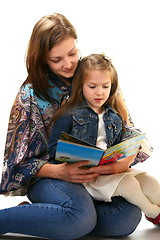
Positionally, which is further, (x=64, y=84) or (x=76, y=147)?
(x=64, y=84)

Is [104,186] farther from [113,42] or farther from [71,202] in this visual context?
[113,42]

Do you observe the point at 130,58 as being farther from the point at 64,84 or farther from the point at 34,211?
the point at 34,211

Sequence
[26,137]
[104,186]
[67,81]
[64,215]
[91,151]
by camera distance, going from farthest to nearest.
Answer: [67,81], [26,137], [104,186], [64,215], [91,151]

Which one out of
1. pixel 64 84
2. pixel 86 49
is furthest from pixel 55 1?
pixel 64 84

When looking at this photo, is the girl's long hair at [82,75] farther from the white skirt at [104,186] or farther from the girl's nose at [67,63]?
the white skirt at [104,186]

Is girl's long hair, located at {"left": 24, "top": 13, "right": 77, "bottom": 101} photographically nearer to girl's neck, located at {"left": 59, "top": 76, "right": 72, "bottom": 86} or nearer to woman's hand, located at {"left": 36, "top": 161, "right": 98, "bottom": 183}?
girl's neck, located at {"left": 59, "top": 76, "right": 72, "bottom": 86}

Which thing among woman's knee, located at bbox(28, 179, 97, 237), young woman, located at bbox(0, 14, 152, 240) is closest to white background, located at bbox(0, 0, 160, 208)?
young woman, located at bbox(0, 14, 152, 240)

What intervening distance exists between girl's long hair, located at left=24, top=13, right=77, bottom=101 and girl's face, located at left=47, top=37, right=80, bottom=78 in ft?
0.08

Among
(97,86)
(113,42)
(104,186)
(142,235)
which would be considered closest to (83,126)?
(97,86)

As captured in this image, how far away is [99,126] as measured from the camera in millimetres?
2740

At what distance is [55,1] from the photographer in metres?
4.25

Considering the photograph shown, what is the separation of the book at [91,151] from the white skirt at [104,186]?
0.09 meters

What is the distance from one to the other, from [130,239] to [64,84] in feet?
2.81

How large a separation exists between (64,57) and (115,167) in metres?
0.60
